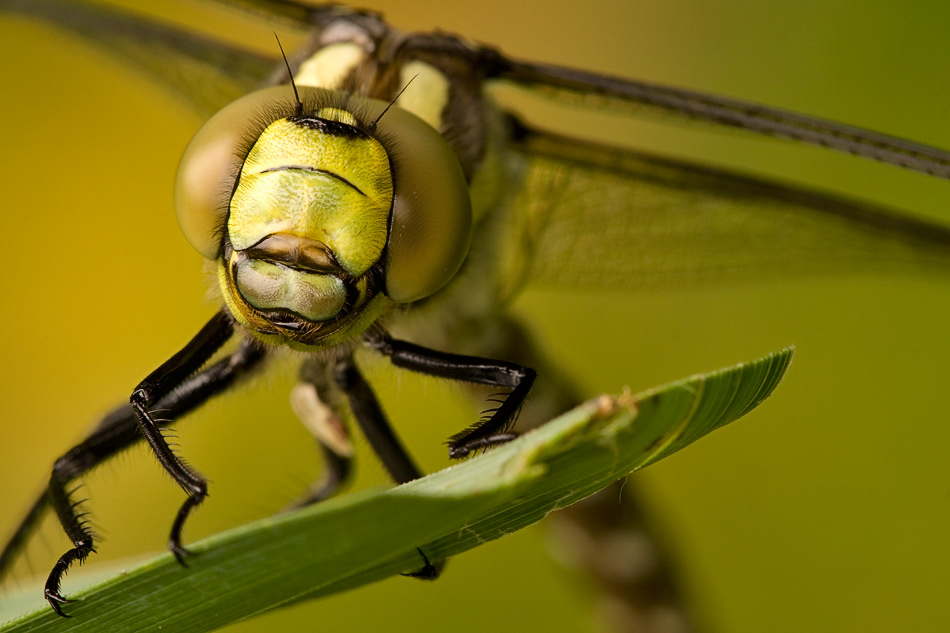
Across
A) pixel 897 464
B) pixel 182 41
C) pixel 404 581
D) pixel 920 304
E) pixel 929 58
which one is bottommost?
pixel 404 581

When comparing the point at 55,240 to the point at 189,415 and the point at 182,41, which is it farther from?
the point at 189,415

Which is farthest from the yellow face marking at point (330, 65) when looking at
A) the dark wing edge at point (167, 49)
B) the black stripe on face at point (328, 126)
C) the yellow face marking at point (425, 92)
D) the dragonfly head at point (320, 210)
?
the dark wing edge at point (167, 49)

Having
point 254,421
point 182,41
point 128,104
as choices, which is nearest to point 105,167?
point 128,104

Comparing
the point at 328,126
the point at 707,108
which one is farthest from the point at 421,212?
the point at 707,108

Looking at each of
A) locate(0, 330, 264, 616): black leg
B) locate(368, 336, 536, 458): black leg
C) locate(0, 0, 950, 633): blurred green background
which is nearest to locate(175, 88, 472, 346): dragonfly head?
locate(368, 336, 536, 458): black leg

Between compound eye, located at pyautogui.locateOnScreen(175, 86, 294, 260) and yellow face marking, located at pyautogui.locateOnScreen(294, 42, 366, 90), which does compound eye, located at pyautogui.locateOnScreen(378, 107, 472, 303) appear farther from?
yellow face marking, located at pyautogui.locateOnScreen(294, 42, 366, 90)

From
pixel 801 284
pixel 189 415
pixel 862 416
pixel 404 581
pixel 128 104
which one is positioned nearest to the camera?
pixel 189 415
